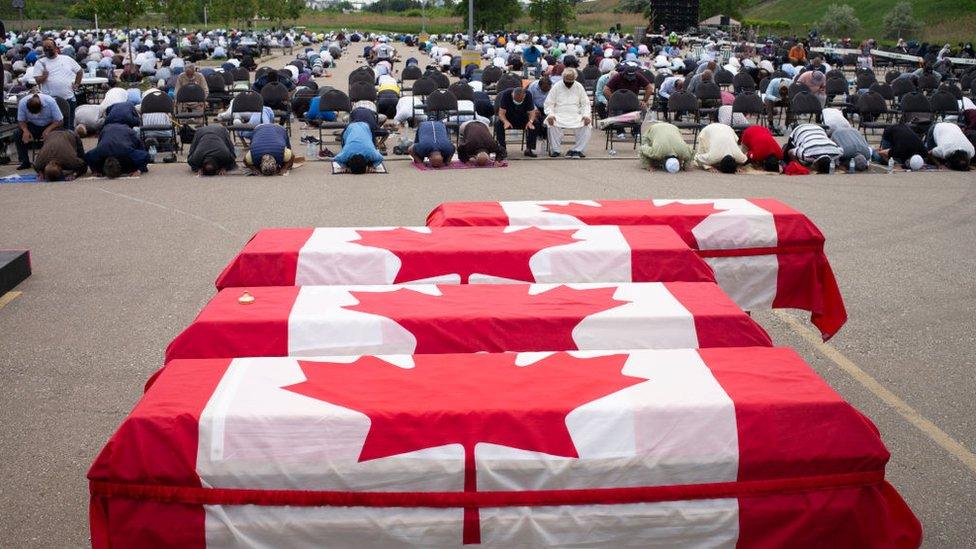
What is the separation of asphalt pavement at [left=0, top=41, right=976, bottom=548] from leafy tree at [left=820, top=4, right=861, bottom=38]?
2370 inches

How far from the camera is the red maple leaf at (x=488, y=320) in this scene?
14.4 feet

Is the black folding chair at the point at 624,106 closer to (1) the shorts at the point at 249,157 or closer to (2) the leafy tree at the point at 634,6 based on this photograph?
(1) the shorts at the point at 249,157

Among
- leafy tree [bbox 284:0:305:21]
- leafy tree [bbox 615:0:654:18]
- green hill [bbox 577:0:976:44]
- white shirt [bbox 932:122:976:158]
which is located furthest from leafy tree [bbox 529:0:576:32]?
white shirt [bbox 932:122:976:158]

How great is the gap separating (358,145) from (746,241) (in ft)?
29.1

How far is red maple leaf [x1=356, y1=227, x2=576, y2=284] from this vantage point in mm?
5578

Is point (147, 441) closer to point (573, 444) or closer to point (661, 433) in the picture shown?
point (573, 444)

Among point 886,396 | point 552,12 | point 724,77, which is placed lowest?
point 886,396

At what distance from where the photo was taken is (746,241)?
6.73 m

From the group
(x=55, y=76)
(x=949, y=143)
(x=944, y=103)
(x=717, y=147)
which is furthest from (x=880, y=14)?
(x=55, y=76)

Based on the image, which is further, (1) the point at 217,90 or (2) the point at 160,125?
(1) the point at 217,90

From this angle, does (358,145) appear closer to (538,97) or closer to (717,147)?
(538,97)

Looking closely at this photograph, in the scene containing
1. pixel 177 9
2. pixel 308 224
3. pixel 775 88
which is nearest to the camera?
pixel 308 224

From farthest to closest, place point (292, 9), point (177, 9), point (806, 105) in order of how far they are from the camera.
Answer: point (292, 9), point (177, 9), point (806, 105)

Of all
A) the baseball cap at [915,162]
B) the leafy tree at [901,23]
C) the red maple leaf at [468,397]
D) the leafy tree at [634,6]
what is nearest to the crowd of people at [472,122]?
the baseball cap at [915,162]
